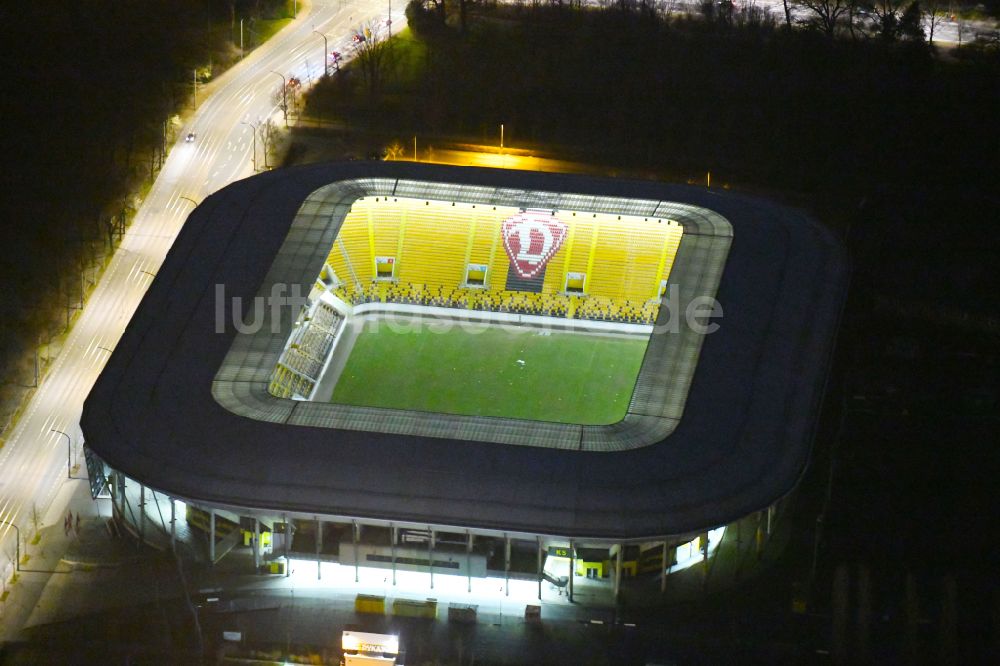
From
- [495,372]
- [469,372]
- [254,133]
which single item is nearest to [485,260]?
[495,372]

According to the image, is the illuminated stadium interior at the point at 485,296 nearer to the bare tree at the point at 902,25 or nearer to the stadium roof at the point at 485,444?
the stadium roof at the point at 485,444

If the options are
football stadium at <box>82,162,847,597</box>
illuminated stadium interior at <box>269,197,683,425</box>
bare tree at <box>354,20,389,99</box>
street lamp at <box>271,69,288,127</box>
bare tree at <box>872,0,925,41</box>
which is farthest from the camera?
bare tree at <box>872,0,925,41</box>

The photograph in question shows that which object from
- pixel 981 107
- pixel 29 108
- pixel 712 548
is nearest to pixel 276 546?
pixel 712 548

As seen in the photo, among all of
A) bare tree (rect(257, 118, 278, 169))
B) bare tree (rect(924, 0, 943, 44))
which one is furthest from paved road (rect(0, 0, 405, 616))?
bare tree (rect(924, 0, 943, 44))

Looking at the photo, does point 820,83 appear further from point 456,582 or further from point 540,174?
point 456,582

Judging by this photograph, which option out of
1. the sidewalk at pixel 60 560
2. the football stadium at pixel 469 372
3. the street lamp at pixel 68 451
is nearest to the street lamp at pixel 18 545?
the sidewalk at pixel 60 560

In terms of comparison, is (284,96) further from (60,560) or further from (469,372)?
(60,560)

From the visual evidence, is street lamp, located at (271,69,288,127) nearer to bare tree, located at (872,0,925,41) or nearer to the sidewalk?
bare tree, located at (872,0,925,41)
